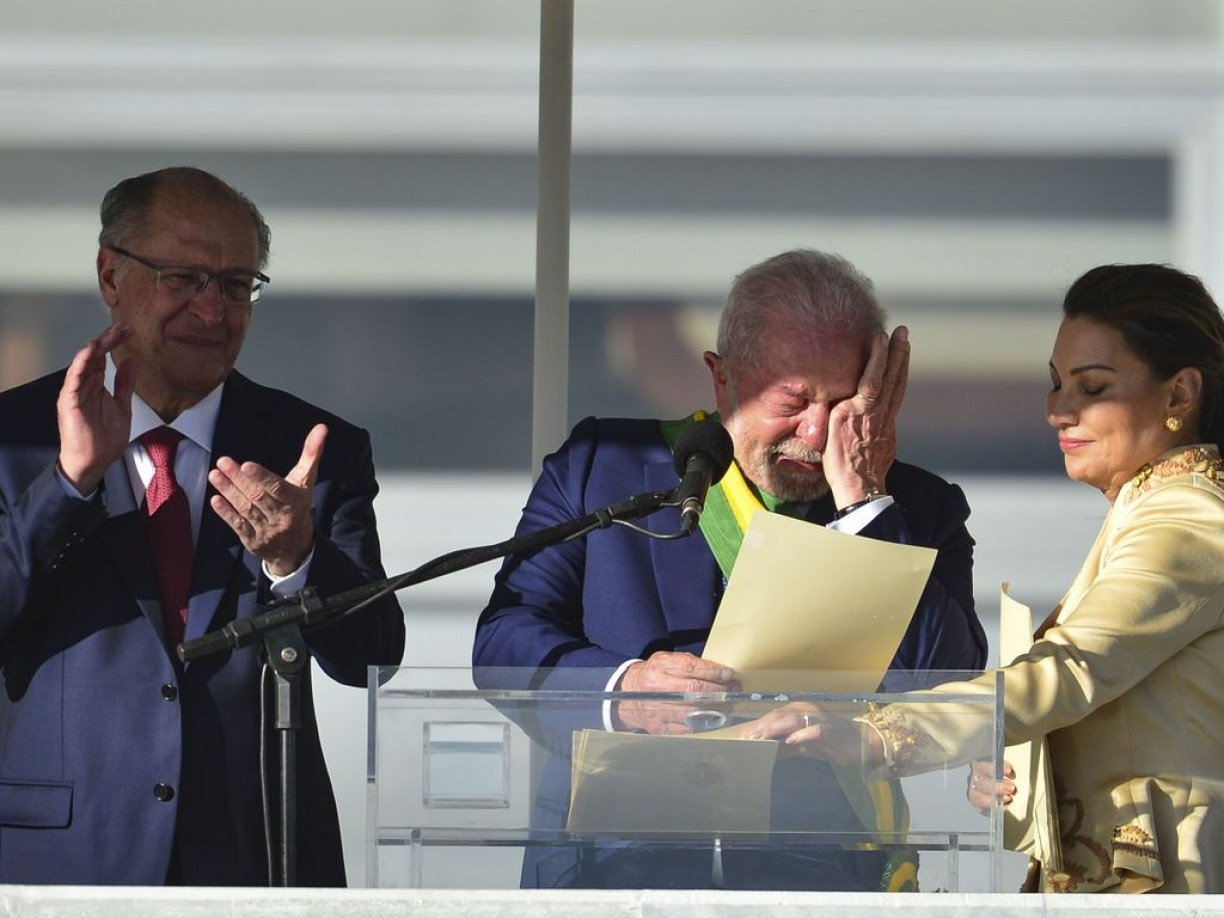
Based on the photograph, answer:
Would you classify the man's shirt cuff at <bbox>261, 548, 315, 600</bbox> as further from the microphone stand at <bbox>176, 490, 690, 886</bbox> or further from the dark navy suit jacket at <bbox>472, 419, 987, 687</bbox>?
the microphone stand at <bbox>176, 490, 690, 886</bbox>

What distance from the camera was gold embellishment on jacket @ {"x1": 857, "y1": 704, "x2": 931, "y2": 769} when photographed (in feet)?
6.96

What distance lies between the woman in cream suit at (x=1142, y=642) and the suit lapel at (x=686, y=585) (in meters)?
0.50

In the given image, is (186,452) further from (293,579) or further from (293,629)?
(293,629)

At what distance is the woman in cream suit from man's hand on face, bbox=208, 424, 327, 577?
0.98 metres

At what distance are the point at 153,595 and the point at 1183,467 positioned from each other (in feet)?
4.92

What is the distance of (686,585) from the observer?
2.83 meters

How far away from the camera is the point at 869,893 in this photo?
76.3 inches

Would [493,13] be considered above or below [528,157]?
above

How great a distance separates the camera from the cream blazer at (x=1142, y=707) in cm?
240

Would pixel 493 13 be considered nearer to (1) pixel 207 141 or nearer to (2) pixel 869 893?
(1) pixel 207 141

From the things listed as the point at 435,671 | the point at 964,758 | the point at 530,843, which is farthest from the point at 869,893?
the point at 435,671

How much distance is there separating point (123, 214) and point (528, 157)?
1.97 m

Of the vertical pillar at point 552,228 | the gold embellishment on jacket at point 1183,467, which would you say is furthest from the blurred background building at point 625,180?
the gold embellishment on jacket at point 1183,467

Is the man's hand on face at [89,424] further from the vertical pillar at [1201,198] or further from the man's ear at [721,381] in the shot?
the vertical pillar at [1201,198]
